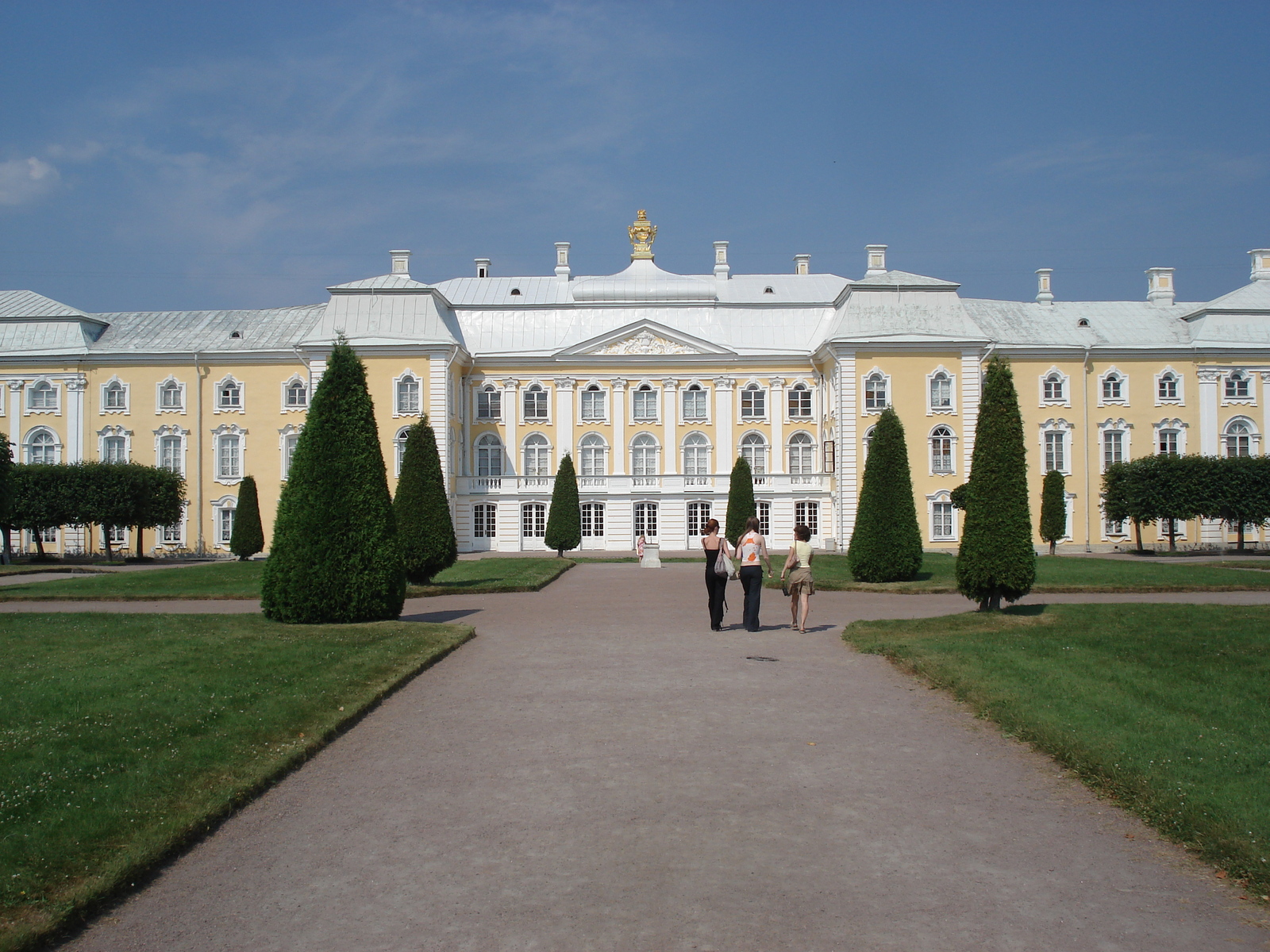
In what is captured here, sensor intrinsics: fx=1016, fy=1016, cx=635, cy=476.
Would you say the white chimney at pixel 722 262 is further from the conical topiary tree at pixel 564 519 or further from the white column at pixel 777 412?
the conical topiary tree at pixel 564 519

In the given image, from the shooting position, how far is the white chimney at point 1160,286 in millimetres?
51281

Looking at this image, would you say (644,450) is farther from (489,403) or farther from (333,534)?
(333,534)

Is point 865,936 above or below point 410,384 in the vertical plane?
below

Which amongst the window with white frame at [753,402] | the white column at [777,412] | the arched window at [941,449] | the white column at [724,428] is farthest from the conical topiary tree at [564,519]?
the arched window at [941,449]

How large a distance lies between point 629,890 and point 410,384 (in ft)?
136

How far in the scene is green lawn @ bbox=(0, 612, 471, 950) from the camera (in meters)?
5.28

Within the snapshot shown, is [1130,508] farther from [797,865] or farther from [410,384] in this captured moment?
[797,865]

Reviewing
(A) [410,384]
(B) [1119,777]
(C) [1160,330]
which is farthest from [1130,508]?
(B) [1119,777]

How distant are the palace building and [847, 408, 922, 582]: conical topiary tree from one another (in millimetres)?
21522

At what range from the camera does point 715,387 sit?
4778 cm

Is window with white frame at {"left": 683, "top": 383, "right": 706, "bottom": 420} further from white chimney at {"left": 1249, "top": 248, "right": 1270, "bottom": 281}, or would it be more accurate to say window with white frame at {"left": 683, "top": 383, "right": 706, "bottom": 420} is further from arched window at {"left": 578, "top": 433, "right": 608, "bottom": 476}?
white chimney at {"left": 1249, "top": 248, "right": 1270, "bottom": 281}

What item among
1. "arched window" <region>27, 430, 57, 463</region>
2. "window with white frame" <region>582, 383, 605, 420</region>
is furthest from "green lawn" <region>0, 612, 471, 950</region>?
"arched window" <region>27, 430, 57, 463</region>

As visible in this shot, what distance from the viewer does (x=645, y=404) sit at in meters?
47.9

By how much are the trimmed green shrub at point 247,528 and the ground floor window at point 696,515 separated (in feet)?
58.1
